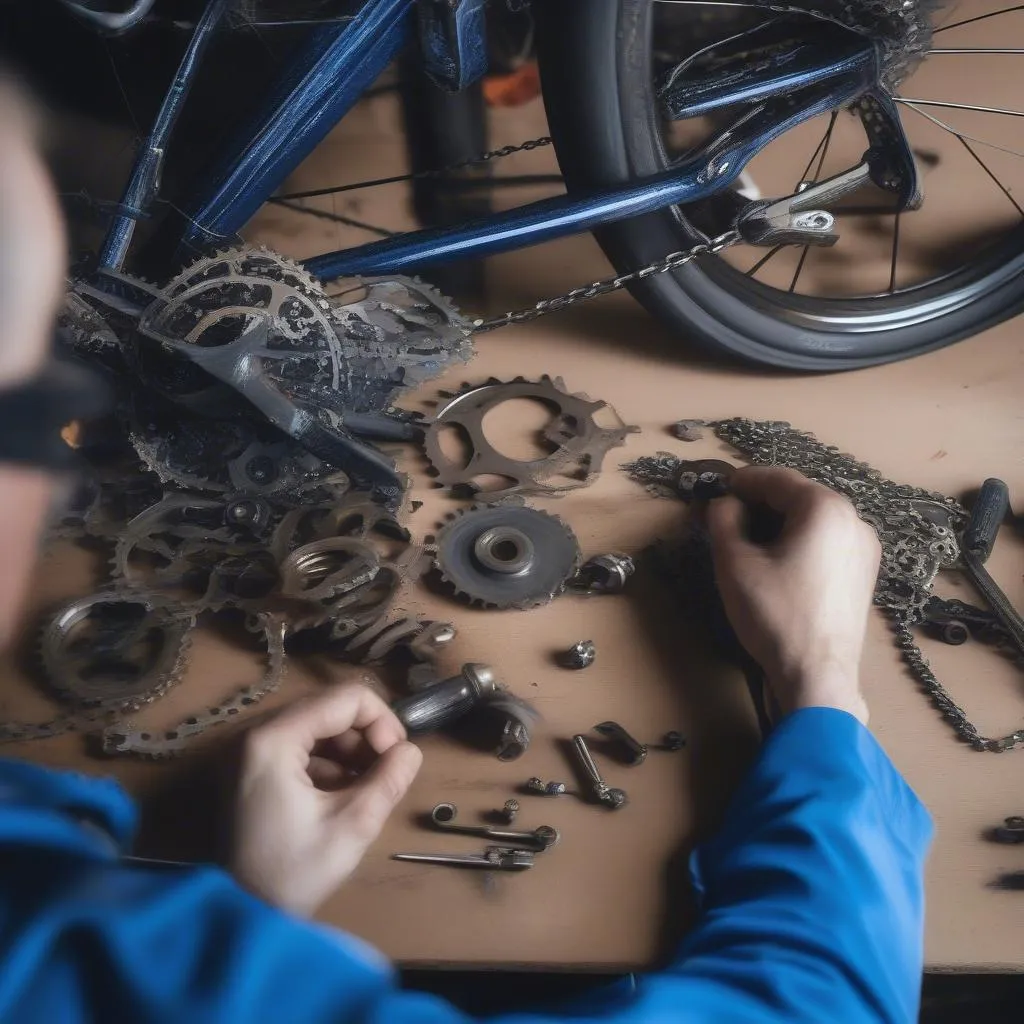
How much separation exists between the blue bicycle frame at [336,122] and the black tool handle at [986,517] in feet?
1.42

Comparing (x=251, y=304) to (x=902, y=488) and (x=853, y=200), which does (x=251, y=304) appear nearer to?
(x=902, y=488)

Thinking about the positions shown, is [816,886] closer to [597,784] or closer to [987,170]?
[597,784]

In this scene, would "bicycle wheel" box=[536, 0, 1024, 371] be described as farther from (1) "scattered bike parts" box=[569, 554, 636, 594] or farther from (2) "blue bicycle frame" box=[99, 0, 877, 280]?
(1) "scattered bike parts" box=[569, 554, 636, 594]

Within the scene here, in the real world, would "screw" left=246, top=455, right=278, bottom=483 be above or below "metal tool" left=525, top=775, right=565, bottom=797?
above

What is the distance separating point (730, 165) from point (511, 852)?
28.7 inches

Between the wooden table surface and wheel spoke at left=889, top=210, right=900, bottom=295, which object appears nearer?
the wooden table surface

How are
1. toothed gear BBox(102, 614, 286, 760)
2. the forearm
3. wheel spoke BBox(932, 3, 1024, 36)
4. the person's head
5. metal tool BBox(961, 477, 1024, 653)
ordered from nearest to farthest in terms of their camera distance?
the person's head, the forearm, toothed gear BBox(102, 614, 286, 760), metal tool BBox(961, 477, 1024, 653), wheel spoke BBox(932, 3, 1024, 36)

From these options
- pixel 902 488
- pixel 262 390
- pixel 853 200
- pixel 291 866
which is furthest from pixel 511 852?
pixel 853 200

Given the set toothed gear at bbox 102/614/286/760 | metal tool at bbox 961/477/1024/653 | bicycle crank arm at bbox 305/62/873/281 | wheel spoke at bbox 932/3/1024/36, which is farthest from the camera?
wheel spoke at bbox 932/3/1024/36

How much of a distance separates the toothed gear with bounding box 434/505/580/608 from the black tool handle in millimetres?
398

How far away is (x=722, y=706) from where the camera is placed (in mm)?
767

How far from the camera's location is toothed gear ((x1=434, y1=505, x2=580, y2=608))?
33.5 inches

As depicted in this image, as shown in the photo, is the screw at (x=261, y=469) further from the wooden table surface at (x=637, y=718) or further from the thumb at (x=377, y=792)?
the thumb at (x=377, y=792)

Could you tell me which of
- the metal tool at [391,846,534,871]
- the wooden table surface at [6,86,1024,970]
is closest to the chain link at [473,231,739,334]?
the wooden table surface at [6,86,1024,970]
